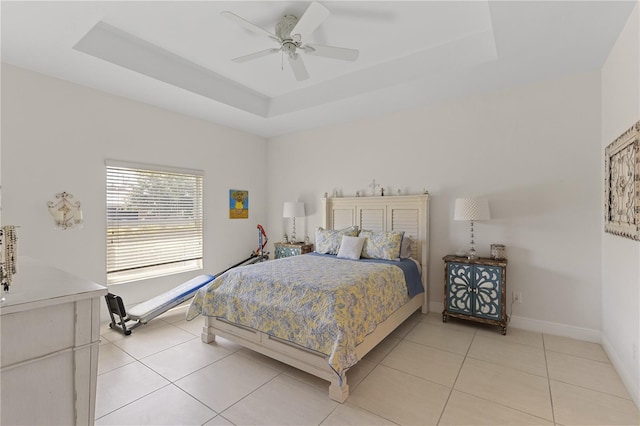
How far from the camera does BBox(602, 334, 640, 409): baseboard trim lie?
2.09 m

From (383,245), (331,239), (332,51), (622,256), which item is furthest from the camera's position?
(331,239)

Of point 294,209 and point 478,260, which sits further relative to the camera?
point 294,209

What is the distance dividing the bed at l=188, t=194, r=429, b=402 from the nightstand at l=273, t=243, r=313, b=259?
3.35 feet

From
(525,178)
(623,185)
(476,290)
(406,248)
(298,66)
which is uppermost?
(298,66)

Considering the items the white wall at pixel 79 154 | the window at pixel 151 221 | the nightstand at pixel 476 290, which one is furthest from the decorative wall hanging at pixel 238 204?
the nightstand at pixel 476 290

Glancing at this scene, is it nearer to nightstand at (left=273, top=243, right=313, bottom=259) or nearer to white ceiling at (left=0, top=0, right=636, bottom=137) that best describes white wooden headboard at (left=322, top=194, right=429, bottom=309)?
nightstand at (left=273, top=243, right=313, bottom=259)

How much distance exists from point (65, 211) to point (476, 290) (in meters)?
4.63

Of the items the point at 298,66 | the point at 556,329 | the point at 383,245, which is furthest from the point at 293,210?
the point at 556,329

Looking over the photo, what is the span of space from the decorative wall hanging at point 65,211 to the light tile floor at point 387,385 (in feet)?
4.41

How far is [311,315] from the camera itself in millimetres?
2340

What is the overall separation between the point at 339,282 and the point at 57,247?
10.2 ft

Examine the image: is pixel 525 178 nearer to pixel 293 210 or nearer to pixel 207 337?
pixel 293 210

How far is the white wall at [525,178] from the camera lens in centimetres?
310

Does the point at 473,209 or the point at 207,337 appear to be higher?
the point at 473,209
